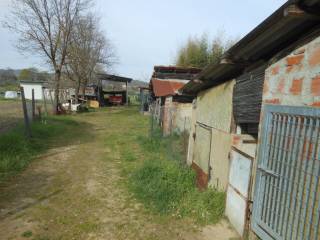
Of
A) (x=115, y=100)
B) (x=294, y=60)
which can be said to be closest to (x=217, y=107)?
(x=294, y=60)

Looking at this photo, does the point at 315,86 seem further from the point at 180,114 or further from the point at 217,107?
the point at 180,114

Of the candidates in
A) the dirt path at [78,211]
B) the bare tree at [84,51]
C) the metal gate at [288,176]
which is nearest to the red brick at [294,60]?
the metal gate at [288,176]

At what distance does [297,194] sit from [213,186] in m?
2.64

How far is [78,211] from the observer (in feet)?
15.9

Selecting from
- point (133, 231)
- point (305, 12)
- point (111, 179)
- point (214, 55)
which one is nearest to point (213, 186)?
point (133, 231)

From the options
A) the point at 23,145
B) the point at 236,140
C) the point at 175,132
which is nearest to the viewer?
the point at 236,140

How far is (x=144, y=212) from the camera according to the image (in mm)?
4938

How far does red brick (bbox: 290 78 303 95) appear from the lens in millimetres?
3055

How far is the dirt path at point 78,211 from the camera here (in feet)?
13.8

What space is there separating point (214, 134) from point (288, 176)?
2.59 m

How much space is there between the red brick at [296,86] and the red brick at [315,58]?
224mm

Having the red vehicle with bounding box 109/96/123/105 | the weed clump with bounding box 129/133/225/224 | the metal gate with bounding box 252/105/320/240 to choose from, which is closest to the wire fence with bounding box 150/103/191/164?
the weed clump with bounding box 129/133/225/224

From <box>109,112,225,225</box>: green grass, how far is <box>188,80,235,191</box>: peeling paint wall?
14.0 inches

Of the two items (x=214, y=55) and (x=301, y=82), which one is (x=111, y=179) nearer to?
(x=301, y=82)
